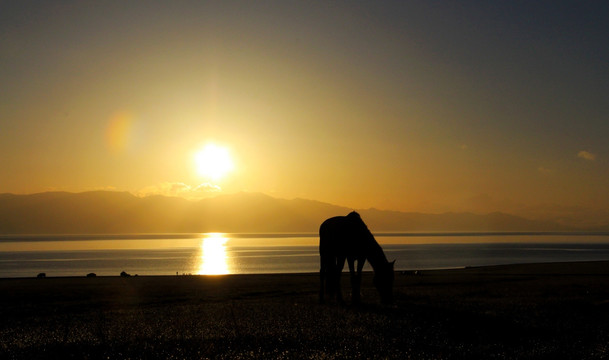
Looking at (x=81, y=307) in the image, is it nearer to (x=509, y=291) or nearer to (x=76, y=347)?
(x=76, y=347)

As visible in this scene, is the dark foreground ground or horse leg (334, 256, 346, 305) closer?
the dark foreground ground

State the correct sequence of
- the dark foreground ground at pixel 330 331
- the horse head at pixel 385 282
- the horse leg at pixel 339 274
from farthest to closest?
the horse leg at pixel 339 274 < the horse head at pixel 385 282 < the dark foreground ground at pixel 330 331

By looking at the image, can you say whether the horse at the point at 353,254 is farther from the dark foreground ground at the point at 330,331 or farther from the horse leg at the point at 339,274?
the dark foreground ground at the point at 330,331

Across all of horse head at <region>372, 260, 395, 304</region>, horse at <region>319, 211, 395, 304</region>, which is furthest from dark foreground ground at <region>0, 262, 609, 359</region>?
horse at <region>319, 211, 395, 304</region>

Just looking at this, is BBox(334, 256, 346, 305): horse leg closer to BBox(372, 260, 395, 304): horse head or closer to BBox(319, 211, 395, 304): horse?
BBox(319, 211, 395, 304): horse

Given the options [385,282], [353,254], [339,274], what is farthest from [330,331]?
[339,274]

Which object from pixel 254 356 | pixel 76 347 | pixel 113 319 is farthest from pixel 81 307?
pixel 254 356

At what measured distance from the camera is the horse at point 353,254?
75.0ft

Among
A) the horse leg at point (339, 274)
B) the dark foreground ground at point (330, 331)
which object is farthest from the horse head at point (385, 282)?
the horse leg at point (339, 274)

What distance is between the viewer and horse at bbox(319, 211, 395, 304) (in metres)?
22.9

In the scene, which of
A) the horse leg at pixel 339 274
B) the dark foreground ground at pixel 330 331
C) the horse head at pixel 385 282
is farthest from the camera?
the horse leg at pixel 339 274

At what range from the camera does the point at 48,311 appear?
26.8m

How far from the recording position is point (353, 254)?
76.6 feet

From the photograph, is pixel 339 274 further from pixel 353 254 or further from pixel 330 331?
pixel 330 331
